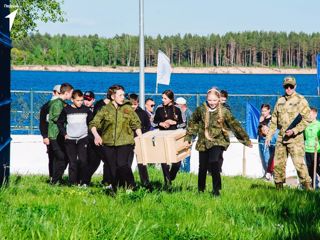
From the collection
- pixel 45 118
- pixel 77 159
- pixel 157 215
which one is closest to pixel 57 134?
pixel 45 118

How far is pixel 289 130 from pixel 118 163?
8.65 ft

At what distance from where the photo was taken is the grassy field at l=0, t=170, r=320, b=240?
6568mm

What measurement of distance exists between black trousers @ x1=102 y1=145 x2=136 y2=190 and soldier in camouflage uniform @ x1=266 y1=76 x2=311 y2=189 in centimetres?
225

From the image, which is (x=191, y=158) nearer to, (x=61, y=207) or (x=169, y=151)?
(x=169, y=151)

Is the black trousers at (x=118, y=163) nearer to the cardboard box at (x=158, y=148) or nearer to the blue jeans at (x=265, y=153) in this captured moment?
the cardboard box at (x=158, y=148)

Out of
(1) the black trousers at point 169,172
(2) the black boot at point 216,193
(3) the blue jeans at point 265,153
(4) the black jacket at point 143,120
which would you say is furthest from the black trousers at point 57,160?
(3) the blue jeans at point 265,153

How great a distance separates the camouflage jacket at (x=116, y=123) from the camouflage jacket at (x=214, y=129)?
32.4 inches

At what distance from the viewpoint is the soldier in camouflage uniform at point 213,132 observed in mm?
10969

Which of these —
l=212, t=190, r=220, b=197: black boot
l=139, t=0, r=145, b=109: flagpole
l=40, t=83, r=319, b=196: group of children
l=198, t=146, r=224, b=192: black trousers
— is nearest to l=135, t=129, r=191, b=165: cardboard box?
l=40, t=83, r=319, b=196: group of children

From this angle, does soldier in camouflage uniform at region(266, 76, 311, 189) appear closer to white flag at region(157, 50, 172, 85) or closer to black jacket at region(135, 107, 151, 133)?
black jacket at region(135, 107, 151, 133)

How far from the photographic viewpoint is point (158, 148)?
36.5ft

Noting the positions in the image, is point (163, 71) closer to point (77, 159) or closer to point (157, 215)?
point (77, 159)

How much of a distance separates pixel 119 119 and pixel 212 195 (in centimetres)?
169

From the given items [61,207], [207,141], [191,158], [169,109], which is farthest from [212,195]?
[191,158]
